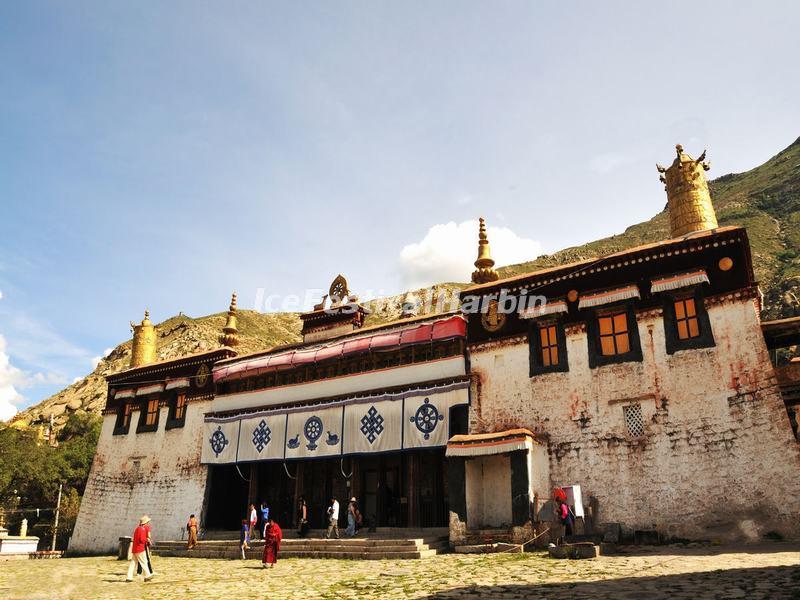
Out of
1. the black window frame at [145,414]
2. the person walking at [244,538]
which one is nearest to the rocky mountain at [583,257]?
the black window frame at [145,414]

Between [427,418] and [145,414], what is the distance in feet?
52.2

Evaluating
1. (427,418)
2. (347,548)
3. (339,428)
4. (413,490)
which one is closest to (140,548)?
(347,548)

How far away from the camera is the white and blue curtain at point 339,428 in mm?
19391

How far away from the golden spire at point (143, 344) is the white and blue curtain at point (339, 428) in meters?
8.45

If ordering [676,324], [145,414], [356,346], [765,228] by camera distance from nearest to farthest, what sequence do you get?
[676,324], [356,346], [145,414], [765,228]

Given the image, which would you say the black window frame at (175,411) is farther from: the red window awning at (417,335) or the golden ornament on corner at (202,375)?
the red window awning at (417,335)

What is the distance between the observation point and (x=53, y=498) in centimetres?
4525

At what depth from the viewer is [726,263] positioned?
52.7ft

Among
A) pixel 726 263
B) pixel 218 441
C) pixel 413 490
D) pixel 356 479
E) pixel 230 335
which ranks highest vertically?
pixel 230 335

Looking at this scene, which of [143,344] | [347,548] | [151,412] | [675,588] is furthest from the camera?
[143,344]

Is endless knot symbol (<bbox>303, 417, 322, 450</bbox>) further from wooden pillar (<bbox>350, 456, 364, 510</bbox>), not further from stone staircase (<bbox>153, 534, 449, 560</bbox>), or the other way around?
stone staircase (<bbox>153, 534, 449, 560</bbox>)

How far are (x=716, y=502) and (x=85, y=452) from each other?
49373 millimetres

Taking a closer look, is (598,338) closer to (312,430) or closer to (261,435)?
(312,430)

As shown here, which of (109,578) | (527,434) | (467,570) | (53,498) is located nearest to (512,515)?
(527,434)
